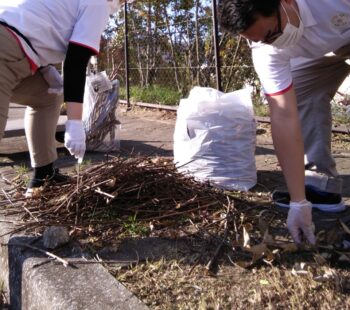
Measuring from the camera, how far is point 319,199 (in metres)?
2.64

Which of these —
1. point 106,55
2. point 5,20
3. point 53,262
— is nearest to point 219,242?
point 53,262

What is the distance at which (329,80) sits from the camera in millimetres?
2736

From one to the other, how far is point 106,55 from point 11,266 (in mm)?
8365

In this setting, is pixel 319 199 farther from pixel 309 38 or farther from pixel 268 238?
pixel 309 38

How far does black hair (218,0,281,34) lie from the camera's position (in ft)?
5.85

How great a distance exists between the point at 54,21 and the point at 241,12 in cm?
89

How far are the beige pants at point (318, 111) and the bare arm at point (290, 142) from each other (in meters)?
0.71

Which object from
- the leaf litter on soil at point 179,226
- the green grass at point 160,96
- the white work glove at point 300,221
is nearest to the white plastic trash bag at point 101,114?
the leaf litter on soil at point 179,226

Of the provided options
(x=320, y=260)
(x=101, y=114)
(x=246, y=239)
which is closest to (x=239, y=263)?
(x=246, y=239)

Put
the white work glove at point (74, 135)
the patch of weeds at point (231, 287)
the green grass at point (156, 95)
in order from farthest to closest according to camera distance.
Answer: the green grass at point (156, 95) < the white work glove at point (74, 135) < the patch of weeds at point (231, 287)

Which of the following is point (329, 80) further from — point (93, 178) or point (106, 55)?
point (106, 55)

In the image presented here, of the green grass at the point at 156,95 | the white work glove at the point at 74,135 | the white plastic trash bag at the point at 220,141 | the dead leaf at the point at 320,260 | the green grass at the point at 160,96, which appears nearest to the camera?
the dead leaf at the point at 320,260

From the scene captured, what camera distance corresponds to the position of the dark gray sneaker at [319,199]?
101 inches

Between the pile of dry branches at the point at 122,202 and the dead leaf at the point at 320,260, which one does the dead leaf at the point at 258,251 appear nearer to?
the dead leaf at the point at 320,260
